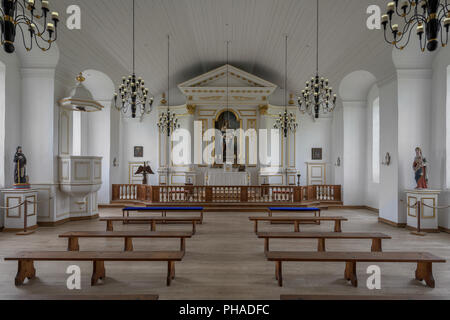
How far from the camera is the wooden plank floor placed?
3.62 m

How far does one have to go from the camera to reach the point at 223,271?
14.1ft

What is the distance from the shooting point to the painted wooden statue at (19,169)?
6.99 meters

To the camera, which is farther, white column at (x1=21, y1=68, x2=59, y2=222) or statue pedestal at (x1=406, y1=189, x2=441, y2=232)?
white column at (x1=21, y1=68, x2=59, y2=222)

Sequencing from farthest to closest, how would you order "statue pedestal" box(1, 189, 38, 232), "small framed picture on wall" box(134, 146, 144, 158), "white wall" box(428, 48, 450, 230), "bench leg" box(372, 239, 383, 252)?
1. "small framed picture on wall" box(134, 146, 144, 158)
2. "white wall" box(428, 48, 450, 230)
3. "statue pedestal" box(1, 189, 38, 232)
4. "bench leg" box(372, 239, 383, 252)

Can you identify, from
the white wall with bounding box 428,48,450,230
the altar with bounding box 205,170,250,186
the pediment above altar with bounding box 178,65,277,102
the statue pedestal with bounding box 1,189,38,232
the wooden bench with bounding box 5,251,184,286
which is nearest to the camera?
the wooden bench with bounding box 5,251,184,286

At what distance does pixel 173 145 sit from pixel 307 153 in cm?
680

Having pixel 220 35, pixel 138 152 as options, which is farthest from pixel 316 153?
pixel 138 152

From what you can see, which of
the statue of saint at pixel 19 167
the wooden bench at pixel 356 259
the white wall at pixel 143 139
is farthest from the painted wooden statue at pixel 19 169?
the white wall at pixel 143 139

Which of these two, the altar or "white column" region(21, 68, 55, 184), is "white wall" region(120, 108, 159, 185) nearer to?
the altar

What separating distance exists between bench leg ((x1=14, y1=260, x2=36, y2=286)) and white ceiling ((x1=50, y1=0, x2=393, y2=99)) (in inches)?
214

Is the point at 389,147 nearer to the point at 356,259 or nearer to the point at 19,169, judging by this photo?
the point at 356,259

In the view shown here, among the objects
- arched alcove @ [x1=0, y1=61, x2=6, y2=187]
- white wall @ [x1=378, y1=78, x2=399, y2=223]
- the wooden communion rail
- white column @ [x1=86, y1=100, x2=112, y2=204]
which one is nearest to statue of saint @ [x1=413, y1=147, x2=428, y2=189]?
white wall @ [x1=378, y1=78, x2=399, y2=223]

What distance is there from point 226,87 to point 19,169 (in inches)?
392

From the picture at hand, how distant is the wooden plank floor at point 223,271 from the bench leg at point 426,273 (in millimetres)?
96
